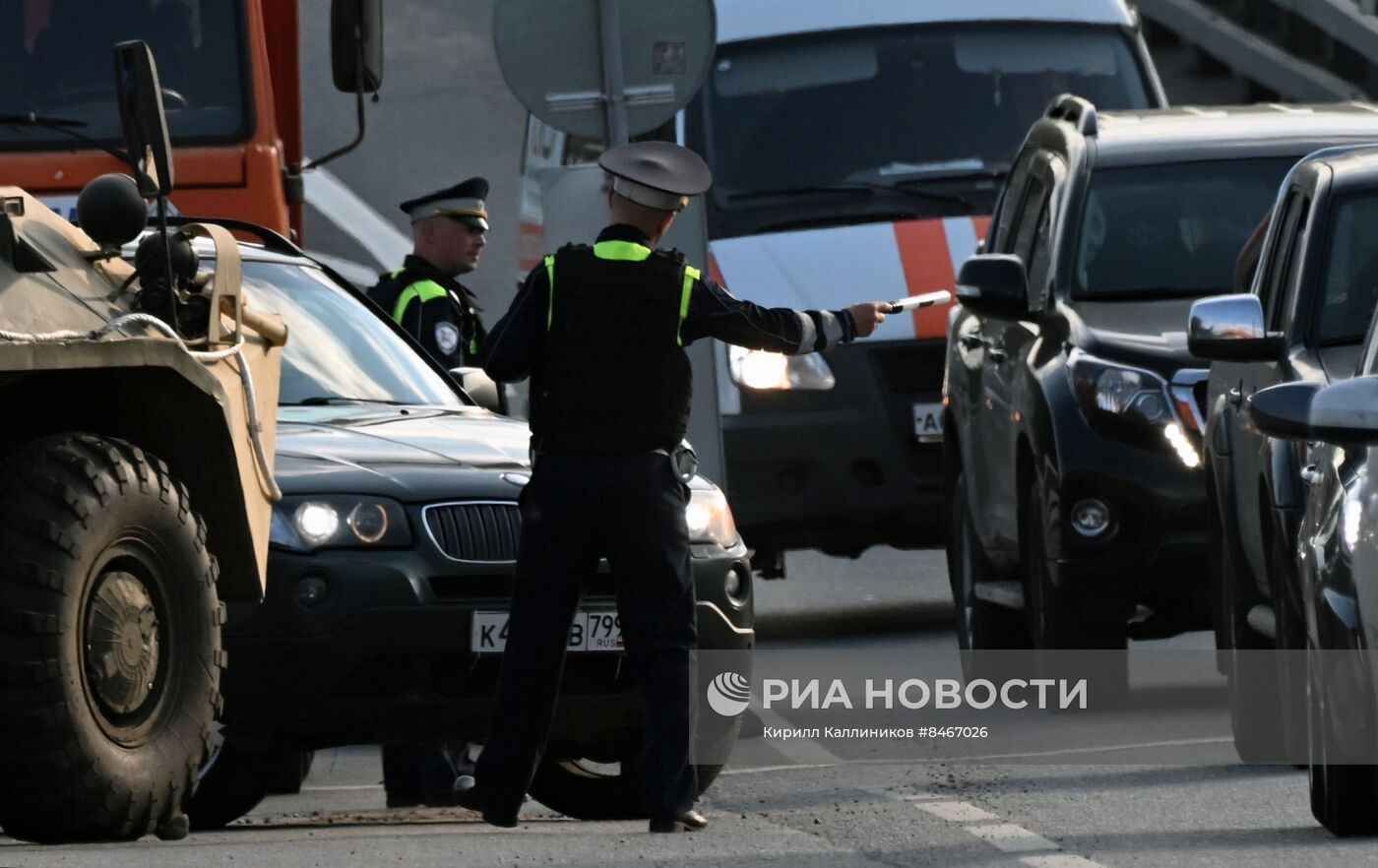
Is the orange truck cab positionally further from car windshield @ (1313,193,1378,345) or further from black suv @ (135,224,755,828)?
car windshield @ (1313,193,1378,345)

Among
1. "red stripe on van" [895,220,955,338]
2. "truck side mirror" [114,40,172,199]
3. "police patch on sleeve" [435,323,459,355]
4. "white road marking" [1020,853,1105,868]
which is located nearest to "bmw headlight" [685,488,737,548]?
"white road marking" [1020,853,1105,868]

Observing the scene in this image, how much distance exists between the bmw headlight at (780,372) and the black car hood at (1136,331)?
3071mm

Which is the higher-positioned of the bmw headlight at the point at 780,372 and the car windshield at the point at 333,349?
the car windshield at the point at 333,349

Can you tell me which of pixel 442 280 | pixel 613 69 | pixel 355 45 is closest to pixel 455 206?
pixel 442 280

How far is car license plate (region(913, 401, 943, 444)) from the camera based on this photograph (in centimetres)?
1520

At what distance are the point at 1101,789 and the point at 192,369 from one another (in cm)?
307

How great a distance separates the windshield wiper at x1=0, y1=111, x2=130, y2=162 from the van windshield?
117 inches

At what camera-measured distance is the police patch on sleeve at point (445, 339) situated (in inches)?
490

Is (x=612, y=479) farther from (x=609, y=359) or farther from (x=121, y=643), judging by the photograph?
(x=121, y=643)

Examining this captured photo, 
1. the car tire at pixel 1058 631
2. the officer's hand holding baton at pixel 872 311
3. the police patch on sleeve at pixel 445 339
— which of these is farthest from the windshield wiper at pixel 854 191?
the officer's hand holding baton at pixel 872 311

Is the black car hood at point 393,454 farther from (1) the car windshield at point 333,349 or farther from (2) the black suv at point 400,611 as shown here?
(1) the car windshield at point 333,349

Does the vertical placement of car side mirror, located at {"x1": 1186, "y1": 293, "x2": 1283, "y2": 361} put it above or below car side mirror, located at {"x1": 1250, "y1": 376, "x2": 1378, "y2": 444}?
below

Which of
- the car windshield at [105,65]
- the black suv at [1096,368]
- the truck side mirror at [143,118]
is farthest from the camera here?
→ the car windshield at [105,65]

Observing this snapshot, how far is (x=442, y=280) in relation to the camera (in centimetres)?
1273
